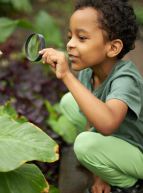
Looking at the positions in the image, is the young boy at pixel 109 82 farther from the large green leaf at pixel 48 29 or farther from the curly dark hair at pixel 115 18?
the large green leaf at pixel 48 29

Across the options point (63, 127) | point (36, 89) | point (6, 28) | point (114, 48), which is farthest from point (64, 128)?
point (6, 28)

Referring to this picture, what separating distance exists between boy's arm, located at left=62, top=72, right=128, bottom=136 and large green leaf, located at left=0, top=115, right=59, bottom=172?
0.22 meters

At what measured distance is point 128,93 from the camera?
1128 millimetres

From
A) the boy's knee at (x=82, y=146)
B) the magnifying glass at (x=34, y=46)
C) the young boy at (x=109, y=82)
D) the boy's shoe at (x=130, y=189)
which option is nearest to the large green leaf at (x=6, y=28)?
the magnifying glass at (x=34, y=46)

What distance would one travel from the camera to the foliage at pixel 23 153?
101 cm

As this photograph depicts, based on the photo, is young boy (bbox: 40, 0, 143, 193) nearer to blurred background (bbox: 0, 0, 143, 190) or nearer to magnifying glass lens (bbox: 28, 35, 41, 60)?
magnifying glass lens (bbox: 28, 35, 41, 60)

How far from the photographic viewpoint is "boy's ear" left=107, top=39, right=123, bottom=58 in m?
1.30

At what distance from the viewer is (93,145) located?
4.29ft

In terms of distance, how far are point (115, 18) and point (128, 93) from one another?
42 cm

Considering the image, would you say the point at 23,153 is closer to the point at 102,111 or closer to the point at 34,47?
the point at 102,111

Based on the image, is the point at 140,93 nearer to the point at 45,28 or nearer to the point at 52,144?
the point at 52,144

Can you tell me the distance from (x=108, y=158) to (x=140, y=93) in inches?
15.5

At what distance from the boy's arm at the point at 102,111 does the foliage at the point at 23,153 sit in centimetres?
22

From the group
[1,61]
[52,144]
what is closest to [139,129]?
[52,144]
